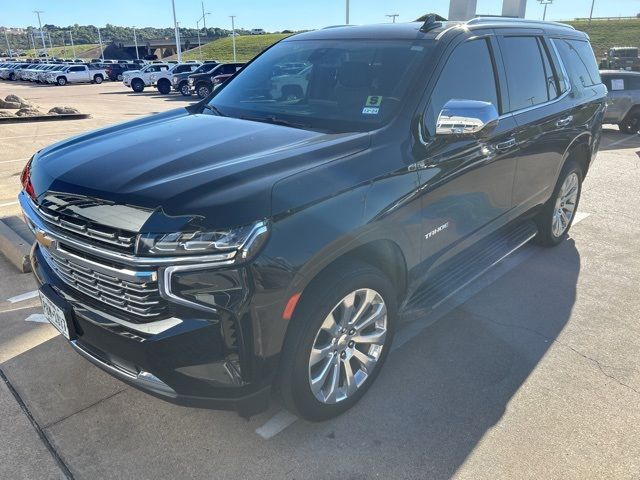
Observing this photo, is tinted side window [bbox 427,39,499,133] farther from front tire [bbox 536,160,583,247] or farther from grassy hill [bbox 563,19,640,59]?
grassy hill [bbox 563,19,640,59]

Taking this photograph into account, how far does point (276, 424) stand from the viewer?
9.12ft

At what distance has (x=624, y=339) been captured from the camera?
3631mm

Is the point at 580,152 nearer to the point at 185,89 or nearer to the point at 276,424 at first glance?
the point at 276,424

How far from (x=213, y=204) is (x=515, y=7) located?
12.3 meters

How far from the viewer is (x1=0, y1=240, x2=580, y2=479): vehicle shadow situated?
8.25 feet

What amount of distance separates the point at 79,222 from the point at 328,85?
71.7 inches

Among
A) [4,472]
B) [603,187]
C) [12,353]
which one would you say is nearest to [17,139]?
[12,353]

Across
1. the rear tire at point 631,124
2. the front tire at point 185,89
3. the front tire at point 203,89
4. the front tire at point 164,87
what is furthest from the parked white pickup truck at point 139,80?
the rear tire at point 631,124

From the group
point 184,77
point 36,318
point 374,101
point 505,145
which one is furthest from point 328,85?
point 184,77

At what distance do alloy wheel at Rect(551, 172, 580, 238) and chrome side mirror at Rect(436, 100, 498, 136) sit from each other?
2.52 m

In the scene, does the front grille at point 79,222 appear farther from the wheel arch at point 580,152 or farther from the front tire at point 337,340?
the wheel arch at point 580,152

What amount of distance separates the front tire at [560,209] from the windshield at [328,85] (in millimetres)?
2436

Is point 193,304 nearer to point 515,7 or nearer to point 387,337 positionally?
point 387,337

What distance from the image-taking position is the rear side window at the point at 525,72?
12.4ft
